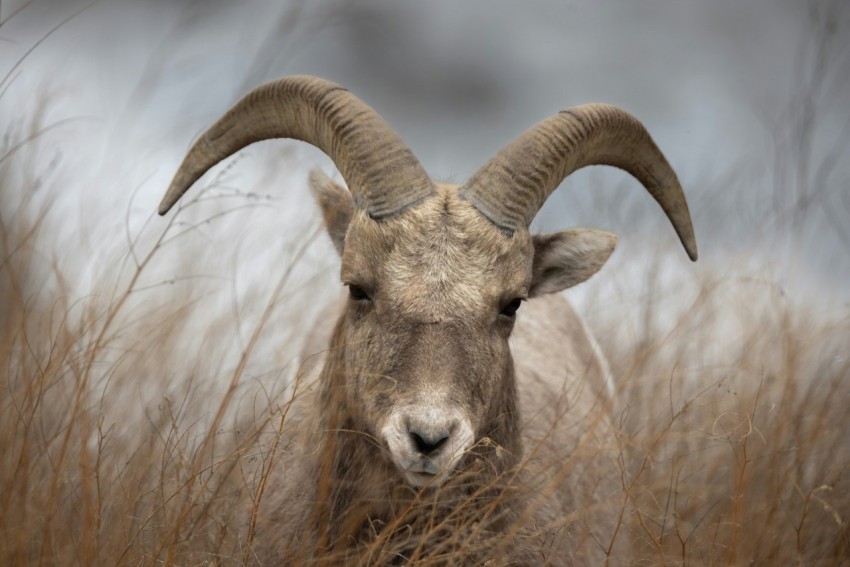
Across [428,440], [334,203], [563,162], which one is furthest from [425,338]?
[563,162]

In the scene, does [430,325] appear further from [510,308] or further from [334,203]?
[334,203]

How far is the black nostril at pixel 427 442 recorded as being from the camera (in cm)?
406

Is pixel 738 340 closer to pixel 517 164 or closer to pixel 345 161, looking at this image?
pixel 517 164

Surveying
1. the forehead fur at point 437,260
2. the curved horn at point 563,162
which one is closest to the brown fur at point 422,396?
the forehead fur at point 437,260

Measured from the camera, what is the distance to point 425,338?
4469 millimetres

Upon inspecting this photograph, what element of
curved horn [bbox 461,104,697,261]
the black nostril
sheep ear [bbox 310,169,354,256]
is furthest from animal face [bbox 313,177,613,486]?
sheep ear [bbox 310,169,354,256]

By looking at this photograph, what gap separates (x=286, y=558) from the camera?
4680 mm

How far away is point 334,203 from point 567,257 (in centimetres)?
140

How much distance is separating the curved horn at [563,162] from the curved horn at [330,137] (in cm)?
35

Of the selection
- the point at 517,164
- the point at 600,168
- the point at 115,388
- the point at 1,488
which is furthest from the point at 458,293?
the point at 600,168

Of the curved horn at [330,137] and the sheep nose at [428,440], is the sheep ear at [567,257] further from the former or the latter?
the sheep nose at [428,440]

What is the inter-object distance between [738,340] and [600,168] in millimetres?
4593

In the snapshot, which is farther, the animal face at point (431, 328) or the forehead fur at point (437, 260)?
the forehead fur at point (437, 260)

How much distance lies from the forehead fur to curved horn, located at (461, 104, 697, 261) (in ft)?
0.40
